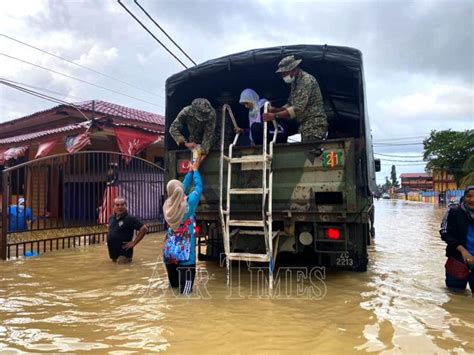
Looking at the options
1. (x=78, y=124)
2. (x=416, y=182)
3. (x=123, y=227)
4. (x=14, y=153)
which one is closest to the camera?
(x=123, y=227)

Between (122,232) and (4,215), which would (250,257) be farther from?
(4,215)

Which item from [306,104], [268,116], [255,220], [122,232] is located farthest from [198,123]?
[122,232]

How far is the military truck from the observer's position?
4.25 metres

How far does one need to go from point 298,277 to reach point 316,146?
71.3 inches

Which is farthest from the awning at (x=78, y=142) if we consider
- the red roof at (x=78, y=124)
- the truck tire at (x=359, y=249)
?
the truck tire at (x=359, y=249)

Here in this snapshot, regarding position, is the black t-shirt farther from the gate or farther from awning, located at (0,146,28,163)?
awning, located at (0,146,28,163)

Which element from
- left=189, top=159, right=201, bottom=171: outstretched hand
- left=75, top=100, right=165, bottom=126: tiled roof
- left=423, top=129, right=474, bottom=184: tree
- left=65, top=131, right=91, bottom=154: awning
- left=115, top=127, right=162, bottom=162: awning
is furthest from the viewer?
left=423, top=129, right=474, bottom=184: tree

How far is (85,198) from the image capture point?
8430 millimetres

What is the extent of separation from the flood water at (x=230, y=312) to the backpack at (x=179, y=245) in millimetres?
450

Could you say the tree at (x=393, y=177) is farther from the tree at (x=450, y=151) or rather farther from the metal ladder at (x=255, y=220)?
the metal ladder at (x=255, y=220)

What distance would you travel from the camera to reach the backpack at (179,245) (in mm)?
4090

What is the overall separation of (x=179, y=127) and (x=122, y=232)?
2.02 meters

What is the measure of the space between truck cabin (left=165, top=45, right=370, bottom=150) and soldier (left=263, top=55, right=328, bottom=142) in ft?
0.64

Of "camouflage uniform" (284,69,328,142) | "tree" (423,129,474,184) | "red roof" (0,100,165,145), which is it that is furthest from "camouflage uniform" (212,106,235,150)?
"tree" (423,129,474,184)
